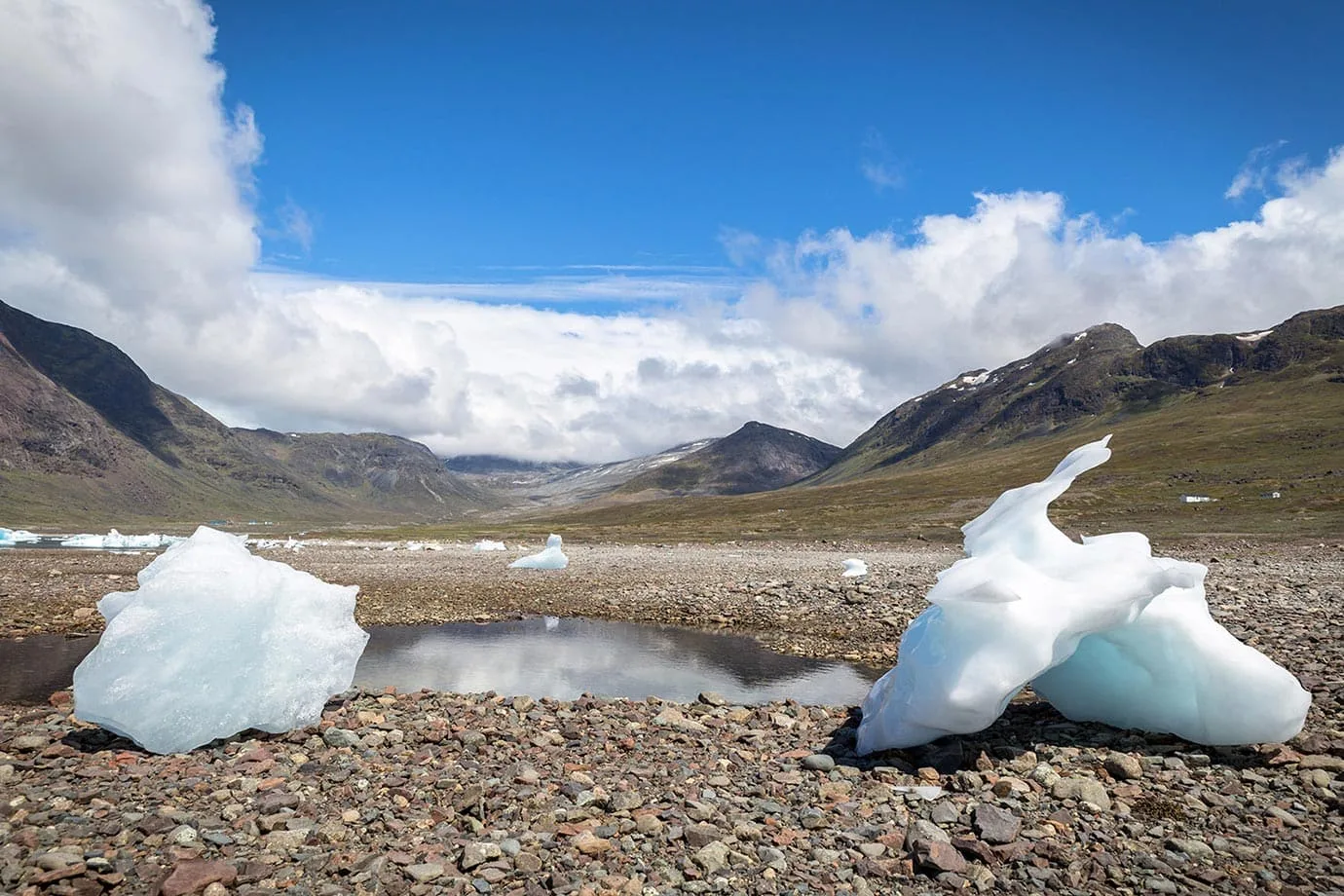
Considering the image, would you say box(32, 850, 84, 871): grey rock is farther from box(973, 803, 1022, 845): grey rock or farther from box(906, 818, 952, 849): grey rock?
box(973, 803, 1022, 845): grey rock

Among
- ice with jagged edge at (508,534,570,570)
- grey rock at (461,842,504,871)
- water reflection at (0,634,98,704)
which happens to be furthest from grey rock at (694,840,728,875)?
ice with jagged edge at (508,534,570,570)

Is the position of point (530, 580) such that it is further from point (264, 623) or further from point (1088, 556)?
point (1088, 556)

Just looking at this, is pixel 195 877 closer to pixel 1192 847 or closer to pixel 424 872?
pixel 424 872

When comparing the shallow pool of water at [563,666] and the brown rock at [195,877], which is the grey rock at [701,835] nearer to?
the brown rock at [195,877]

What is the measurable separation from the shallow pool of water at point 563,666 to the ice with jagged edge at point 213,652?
410cm

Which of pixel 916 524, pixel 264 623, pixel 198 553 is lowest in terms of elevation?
pixel 916 524

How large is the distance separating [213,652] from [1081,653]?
12457mm

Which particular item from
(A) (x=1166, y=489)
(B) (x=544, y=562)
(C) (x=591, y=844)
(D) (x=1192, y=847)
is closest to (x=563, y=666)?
(C) (x=591, y=844)

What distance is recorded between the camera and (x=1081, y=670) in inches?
414

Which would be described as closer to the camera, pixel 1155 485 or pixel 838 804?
pixel 838 804

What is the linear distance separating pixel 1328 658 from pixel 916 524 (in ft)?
236

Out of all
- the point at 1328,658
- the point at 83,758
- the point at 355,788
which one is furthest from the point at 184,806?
the point at 1328,658

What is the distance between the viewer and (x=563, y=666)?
59.9ft

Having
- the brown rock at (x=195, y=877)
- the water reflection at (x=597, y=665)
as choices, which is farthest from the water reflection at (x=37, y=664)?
the brown rock at (x=195, y=877)
